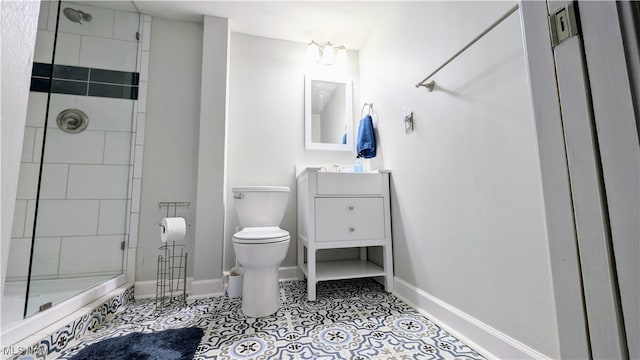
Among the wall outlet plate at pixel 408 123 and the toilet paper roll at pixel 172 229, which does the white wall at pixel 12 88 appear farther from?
the wall outlet plate at pixel 408 123

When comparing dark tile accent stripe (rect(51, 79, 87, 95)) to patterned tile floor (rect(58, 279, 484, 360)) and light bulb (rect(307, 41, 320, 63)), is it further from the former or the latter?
light bulb (rect(307, 41, 320, 63))

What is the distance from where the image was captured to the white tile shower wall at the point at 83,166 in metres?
1.47

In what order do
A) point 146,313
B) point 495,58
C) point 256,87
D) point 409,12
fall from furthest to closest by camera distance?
point 256,87, point 409,12, point 146,313, point 495,58

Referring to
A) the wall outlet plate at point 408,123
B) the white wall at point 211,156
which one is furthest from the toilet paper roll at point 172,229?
the wall outlet plate at point 408,123

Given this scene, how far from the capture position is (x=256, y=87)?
2162 millimetres

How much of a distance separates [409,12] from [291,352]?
2027 mm

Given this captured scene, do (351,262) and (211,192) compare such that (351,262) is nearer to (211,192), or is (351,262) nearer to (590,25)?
(211,192)

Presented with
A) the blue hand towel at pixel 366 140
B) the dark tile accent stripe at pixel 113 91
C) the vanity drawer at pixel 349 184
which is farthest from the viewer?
→ the blue hand towel at pixel 366 140

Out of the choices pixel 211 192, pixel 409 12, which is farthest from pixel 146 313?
pixel 409 12

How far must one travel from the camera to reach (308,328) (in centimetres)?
122

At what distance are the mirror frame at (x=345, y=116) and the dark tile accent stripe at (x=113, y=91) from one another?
53.7 inches

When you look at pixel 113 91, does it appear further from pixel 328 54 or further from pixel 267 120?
pixel 328 54

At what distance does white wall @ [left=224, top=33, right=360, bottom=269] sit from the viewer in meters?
2.06

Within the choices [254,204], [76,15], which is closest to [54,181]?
[76,15]
